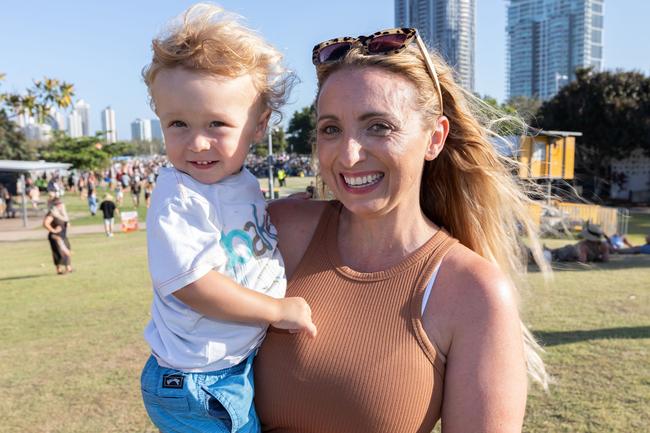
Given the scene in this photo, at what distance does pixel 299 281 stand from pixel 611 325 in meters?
6.96

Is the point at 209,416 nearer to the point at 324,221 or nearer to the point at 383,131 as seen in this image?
the point at 324,221

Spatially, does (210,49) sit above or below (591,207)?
above

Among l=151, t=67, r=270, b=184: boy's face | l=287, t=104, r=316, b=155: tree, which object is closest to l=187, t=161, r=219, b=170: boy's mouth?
l=151, t=67, r=270, b=184: boy's face

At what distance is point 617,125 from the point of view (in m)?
35.5

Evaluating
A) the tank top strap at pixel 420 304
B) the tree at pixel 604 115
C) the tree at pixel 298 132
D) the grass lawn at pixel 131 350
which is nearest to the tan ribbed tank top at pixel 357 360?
the tank top strap at pixel 420 304

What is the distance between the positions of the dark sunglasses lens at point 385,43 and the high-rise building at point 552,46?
10591 centimetres

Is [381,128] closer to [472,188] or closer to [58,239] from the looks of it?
[472,188]

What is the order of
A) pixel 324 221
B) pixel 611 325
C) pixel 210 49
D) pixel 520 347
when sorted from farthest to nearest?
pixel 611 325, pixel 324 221, pixel 210 49, pixel 520 347

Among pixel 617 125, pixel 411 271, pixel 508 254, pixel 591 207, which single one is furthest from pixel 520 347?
A: pixel 617 125

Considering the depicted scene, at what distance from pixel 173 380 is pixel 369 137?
100 centimetres

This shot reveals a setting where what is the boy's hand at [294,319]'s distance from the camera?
1.92 m

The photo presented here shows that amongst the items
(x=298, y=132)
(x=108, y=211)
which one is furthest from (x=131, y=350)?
(x=298, y=132)

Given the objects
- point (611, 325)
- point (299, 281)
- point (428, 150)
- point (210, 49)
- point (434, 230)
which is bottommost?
point (611, 325)

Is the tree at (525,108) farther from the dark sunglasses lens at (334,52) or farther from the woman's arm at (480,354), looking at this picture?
the woman's arm at (480,354)
